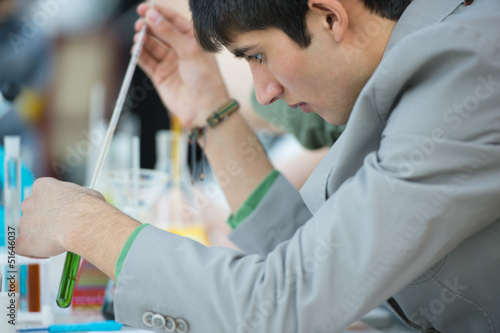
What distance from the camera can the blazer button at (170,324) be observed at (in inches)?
28.9

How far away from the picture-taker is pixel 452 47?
697mm

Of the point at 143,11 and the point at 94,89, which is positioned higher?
the point at 143,11

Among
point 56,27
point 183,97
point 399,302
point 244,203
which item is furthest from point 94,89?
point 399,302

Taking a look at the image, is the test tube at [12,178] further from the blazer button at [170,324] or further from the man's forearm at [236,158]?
the man's forearm at [236,158]

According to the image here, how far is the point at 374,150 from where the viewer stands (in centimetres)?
81

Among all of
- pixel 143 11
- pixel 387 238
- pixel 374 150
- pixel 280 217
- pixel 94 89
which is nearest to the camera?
pixel 387 238

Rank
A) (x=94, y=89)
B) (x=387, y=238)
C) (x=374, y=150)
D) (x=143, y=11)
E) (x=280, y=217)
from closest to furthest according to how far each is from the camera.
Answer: (x=387, y=238)
(x=374, y=150)
(x=280, y=217)
(x=143, y=11)
(x=94, y=89)

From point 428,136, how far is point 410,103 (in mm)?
50

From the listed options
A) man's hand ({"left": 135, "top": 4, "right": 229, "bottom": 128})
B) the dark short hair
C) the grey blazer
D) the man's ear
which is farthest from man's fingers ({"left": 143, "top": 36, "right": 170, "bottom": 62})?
the grey blazer

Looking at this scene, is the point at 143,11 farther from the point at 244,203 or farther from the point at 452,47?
the point at 452,47

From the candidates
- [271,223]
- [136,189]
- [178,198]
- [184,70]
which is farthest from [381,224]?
[178,198]

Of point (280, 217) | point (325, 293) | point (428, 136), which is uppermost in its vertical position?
point (428, 136)

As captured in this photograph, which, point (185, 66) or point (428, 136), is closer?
point (428, 136)

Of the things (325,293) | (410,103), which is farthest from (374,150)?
(325,293)
